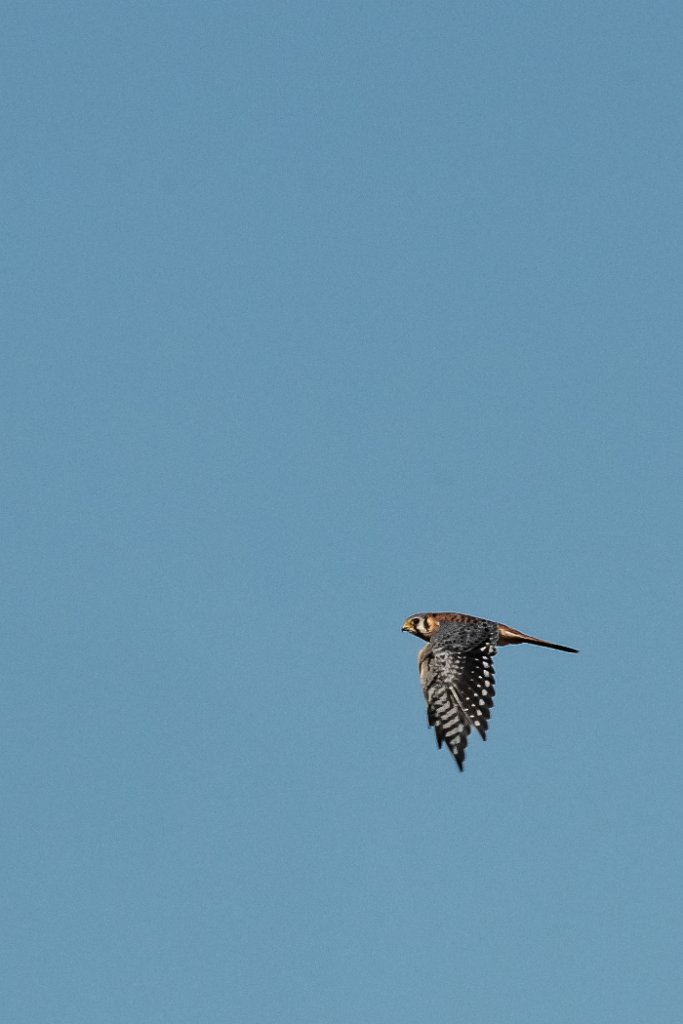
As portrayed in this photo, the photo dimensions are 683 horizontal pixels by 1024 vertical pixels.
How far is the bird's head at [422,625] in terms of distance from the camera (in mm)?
37219

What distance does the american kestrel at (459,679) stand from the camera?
3172 cm

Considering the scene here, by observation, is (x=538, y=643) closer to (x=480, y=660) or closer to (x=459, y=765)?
(x=480, y=660)

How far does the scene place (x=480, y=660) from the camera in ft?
109

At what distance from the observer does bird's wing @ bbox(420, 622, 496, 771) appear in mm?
31688

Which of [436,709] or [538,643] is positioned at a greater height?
[538,643]

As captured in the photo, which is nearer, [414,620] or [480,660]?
[480,660]

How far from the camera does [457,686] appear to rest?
32.3 metres

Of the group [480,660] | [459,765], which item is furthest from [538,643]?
[459,765]

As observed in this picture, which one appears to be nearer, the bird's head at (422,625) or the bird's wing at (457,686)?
the bird's wing at (457,686)

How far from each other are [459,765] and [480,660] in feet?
8.03

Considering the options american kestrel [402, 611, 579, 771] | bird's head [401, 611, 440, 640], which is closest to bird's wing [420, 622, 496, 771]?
american kestrel [402, 611, 579, 771]

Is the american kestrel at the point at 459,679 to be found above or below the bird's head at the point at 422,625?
below

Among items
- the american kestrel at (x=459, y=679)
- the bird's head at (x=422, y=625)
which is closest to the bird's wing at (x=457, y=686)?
the american kestrel at (x=459, y=679)

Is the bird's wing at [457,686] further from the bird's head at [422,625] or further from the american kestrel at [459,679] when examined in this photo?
the bird's head at [422,625]
